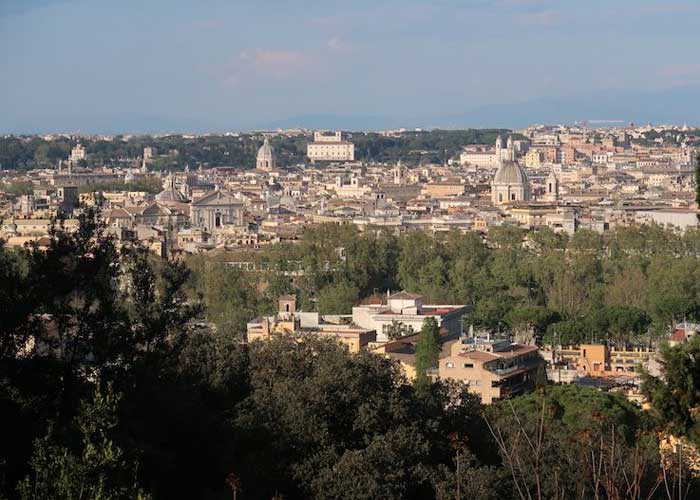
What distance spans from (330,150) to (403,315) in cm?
8846

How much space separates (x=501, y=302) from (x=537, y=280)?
174 inches

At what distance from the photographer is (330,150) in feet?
390

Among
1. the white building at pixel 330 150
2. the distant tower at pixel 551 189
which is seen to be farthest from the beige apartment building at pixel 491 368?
the white building at pixel 330 150

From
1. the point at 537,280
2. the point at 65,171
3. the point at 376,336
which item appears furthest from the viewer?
the point at 65,171

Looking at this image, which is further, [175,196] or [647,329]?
[175,196]

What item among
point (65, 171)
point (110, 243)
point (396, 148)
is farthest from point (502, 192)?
point (110, 243)

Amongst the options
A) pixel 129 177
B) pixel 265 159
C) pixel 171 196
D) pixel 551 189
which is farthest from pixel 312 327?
pixel 265 159

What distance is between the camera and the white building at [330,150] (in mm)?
118262

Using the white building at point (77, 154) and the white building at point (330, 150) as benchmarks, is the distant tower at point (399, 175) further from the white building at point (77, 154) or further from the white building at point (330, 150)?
the white building at point (330, 150)

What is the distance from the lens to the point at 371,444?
42.2ft

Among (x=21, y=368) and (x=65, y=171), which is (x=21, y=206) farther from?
(x=21, y=368)

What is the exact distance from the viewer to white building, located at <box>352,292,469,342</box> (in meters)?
30.4

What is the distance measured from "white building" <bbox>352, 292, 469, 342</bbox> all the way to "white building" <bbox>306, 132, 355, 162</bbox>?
8528 centimetres

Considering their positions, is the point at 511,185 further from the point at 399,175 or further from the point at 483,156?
the point at 483,156
